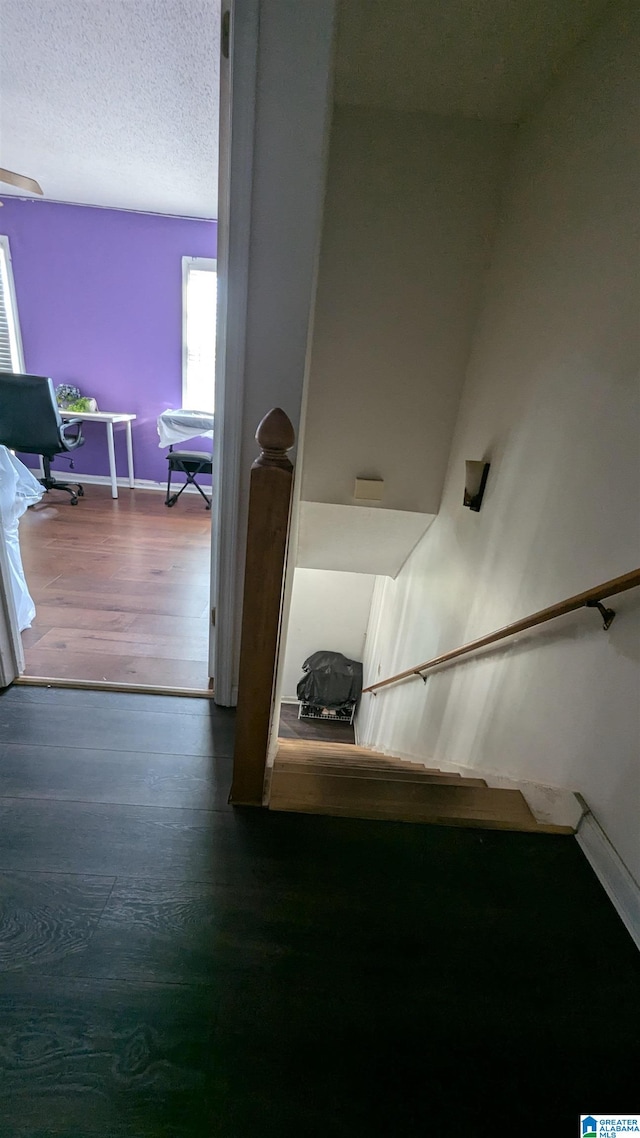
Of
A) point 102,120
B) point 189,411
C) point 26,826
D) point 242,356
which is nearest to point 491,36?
point 242,356

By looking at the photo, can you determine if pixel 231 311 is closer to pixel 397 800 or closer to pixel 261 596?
pixel 261 596

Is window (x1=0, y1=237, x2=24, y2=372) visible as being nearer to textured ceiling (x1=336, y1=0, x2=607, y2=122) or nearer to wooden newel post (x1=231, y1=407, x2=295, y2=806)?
textured ceiling (x1=336, y1=0, x2=607, y2=122)

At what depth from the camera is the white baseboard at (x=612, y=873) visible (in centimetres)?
112

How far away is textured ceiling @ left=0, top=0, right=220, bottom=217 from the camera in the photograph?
89.6 inches

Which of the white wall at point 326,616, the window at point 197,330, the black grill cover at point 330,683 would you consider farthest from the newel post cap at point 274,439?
the black grill cover at point 330,683

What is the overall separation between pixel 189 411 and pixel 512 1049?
5053 millimetres

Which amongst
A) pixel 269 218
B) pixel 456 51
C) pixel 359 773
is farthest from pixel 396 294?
pixel 359 773

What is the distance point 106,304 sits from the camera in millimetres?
4961

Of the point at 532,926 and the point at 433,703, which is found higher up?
the point at 532,926

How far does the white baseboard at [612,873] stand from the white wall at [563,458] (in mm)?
33

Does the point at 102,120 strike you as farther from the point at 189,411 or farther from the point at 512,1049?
the point at 512,1049

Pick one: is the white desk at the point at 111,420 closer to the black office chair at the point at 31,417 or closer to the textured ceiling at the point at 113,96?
the black office chair at the point at 31,417

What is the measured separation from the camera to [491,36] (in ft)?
5.98

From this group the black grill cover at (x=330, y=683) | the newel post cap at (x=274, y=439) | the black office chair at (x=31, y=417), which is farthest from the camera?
the black grill cover at (x=330, y=683)
